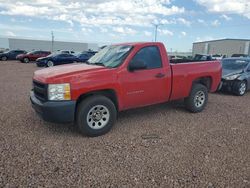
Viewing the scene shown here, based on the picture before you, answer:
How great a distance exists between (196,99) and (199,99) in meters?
0.13

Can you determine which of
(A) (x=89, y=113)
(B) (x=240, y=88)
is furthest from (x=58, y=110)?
(B) (x=240, y=88)

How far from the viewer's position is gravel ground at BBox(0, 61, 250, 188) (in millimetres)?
3107

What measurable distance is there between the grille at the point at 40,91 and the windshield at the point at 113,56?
135cm

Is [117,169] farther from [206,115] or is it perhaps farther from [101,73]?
[206,115]

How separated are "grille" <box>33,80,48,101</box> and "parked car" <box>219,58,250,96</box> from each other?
697 cm

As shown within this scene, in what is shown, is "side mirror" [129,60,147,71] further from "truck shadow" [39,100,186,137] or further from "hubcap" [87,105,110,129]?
"truck shadow" [39,100,186,137]

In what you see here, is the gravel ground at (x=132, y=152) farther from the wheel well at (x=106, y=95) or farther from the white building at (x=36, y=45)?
the white building at (x=36, y=45)

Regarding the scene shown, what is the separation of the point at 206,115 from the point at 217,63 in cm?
162

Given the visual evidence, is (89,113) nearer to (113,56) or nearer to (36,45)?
(113,56)

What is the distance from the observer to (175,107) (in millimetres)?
6652

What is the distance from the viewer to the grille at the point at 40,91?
4.14 meters

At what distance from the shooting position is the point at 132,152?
3.88 m

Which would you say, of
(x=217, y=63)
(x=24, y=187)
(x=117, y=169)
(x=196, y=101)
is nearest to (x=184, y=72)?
(x=196, y=101)

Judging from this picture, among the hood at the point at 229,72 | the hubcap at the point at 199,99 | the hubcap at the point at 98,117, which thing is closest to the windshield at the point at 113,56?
the hubcap at the point at 98,117
